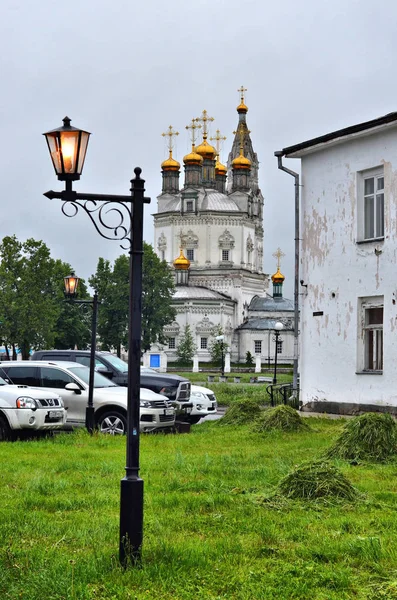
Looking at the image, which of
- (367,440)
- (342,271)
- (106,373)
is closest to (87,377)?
(106,373)

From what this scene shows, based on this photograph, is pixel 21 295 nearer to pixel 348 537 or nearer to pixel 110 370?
pixel 110 370

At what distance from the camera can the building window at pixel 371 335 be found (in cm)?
2031

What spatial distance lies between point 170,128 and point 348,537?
110123 millimetres

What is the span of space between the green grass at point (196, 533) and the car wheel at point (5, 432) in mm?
3757

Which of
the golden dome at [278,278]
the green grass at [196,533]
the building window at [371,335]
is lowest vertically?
the green grass at [196,533]

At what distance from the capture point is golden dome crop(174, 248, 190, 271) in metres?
109

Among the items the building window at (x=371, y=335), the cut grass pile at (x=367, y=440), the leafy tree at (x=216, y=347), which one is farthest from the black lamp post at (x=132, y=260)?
the leafy tree at (x=216, y=347)

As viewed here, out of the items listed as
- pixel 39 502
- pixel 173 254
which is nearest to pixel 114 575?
pixel 39 502

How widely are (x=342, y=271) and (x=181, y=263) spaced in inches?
3474

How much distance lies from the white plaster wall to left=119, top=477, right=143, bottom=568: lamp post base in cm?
1306

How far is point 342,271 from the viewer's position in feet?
69.1

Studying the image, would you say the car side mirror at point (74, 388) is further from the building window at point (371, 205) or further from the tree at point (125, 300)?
the tree at point (125, 300)

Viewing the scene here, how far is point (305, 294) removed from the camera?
22281 mm

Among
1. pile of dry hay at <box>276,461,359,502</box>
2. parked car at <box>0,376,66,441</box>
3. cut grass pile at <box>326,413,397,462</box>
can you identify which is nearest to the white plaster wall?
cut grass pile at <box>326,413,397,462</box>
